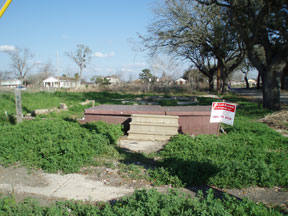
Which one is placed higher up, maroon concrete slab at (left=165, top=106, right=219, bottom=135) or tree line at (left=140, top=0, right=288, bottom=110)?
tree line at (left=140, top=0, right=288, bottom=110)

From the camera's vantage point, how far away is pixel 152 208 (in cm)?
314

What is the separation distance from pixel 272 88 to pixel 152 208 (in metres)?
12.9

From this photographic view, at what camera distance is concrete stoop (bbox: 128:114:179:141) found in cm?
765

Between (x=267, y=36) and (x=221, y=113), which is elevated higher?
(x=267, y=36)

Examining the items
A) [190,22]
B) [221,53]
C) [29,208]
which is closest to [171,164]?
[29,208]

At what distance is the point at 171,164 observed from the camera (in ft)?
16.2

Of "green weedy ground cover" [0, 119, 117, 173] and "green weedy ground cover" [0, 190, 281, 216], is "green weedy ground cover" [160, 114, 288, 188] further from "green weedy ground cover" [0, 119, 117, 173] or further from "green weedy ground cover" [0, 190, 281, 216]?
"green weedy ground cover" [0, 119, 117, 173]

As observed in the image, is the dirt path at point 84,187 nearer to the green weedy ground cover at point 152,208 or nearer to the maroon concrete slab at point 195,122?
the green weedy ground cover at point 152,208

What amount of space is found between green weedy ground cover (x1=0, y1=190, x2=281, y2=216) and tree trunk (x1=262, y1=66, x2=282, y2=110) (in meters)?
11.8

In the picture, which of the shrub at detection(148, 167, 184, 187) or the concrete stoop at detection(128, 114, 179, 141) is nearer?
the shrub at detection(148, 167, 184, 187)

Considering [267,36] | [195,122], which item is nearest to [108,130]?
[195,122]

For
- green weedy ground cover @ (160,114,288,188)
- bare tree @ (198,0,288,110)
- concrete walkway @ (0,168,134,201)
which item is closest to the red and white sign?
green weedy ground cover @ (160,114,288,188)

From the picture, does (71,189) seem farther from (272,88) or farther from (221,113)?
(272,88)

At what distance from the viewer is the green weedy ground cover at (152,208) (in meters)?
3.02
